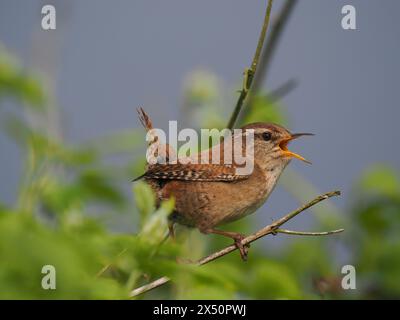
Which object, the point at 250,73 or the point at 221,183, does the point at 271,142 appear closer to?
the point at 221,183

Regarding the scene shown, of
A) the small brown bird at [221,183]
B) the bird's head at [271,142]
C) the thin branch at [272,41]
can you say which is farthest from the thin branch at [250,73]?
the bird's head at [271,142]

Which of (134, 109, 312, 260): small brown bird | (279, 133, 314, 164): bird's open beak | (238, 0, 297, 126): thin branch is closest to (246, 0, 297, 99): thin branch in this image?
(238, 0, 297, 126): thin branch

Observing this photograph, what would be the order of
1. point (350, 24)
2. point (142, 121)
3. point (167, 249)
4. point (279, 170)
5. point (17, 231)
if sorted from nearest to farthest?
point (17, 231), point (167, 249), point (350, 24), point (142, 121), point (279, 170)

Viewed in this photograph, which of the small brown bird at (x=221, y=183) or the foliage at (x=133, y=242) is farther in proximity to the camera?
the small brown bird at (x=221, y=183)

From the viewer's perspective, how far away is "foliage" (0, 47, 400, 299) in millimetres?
1418

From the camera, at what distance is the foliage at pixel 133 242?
4.65 ft

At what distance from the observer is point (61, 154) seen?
309cm

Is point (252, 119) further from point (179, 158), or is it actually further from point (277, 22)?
point (277, 22)

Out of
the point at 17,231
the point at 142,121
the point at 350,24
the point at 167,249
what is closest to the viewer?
the point at 17,231

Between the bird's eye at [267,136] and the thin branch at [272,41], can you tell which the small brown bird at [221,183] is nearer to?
the bird's eye at [267,136]

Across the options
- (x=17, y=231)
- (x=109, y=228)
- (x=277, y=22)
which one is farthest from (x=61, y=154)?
(x=17, y=231)

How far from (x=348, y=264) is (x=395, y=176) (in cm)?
67

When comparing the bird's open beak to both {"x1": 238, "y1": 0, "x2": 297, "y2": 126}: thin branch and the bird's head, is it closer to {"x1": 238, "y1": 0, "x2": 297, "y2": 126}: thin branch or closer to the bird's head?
the bird's head

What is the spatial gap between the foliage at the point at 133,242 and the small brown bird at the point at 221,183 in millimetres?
114
